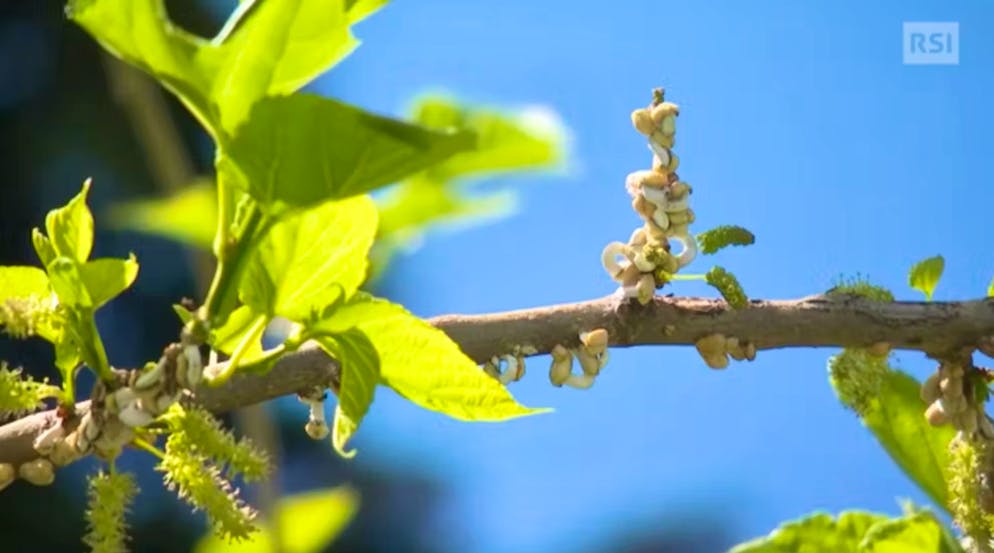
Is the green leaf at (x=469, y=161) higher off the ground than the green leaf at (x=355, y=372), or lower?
higher

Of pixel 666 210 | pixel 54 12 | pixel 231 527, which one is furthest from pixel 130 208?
pixel 54 12

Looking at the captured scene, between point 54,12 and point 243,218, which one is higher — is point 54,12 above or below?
above

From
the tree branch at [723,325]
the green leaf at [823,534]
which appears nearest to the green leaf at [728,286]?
the tree branch at [723,325]

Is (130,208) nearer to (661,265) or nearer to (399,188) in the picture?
(399,188)

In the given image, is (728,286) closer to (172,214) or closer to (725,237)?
→ (725,237)

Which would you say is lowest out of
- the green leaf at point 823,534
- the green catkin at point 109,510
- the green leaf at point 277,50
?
the green leaf at point 823,534

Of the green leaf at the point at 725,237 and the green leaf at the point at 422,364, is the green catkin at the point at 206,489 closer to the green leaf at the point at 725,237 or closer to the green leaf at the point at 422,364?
the green leaf at the point at 422,364

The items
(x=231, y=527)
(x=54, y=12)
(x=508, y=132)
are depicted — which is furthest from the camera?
(x=54, y=12)
